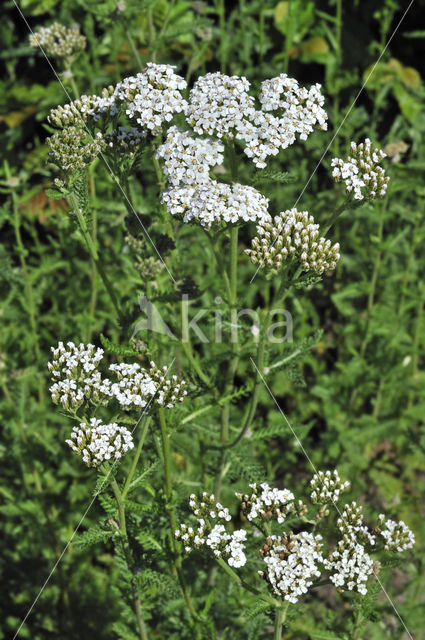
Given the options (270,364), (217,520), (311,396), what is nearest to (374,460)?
(311,396)

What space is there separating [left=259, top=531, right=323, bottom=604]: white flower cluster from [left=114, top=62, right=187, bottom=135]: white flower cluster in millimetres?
2000

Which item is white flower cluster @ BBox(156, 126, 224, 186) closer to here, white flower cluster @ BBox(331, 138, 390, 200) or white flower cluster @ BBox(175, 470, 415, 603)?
white flower cluster @ BBox(331, 138, 390, 200)

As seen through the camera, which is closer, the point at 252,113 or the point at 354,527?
the point at 354,527

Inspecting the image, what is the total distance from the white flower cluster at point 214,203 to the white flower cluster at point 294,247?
0.36ft

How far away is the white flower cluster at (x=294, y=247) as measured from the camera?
3.22 meters

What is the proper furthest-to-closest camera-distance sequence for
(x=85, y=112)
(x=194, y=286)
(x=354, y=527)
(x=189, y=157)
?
(x=194, y=286), (x=85, y=112), (x=189, y=157), (x=354, y=527)

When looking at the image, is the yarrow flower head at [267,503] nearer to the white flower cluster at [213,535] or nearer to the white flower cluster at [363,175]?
the white flower cluster at [213,535]

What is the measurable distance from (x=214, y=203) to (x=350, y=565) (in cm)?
170

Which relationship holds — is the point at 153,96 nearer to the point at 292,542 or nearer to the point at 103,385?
the point at 103,385

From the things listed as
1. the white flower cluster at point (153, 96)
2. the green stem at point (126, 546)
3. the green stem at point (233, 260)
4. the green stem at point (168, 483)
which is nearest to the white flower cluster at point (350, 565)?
the green stem at point (168, 483)

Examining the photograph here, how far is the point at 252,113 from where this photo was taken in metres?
3.35

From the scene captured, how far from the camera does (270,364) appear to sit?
3.91 m

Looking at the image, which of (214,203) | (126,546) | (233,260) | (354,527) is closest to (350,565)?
(354,527)

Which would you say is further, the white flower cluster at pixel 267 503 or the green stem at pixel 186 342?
the green stem at pixel 186 342
